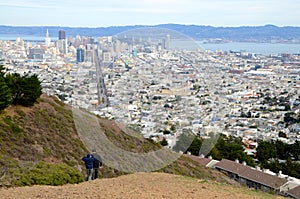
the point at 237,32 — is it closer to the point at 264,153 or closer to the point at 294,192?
the point at 264,153

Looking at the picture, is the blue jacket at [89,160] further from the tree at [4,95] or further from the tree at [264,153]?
the tree at [264,153]

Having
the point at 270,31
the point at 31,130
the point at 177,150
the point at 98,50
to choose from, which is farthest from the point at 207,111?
the point at 270,31

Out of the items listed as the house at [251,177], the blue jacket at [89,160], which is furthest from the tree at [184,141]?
the house at [251,177]

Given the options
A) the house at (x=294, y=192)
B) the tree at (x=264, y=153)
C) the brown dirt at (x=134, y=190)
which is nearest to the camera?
the brown dirt at (x=134, y=190)

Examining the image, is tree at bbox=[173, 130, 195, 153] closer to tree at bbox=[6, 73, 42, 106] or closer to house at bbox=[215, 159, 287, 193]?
tree at bbox=[6, 73, 42, 106]

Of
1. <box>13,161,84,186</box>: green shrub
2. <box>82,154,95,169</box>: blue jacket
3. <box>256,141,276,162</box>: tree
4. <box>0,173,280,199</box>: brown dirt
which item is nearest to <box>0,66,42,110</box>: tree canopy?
<box>13,161,84,186</box>: green shrub

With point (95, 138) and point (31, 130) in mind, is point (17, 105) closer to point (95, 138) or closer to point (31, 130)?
point (31, 130)
